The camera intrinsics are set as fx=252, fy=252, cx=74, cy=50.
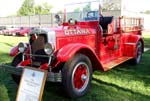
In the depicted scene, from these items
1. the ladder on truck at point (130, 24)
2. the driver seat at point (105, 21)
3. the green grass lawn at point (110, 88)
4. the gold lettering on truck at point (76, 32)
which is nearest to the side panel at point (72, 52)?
the gold lettering on truck at point (76, 32)

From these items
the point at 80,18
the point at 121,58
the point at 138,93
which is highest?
the point at 80,18

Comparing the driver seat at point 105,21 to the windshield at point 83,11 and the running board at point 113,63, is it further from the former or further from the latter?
the running board at point 113,63

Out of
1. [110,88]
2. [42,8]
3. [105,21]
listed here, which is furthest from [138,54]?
[42,8]

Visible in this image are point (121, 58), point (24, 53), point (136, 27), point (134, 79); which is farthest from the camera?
point (136, 27)

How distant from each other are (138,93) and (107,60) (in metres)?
1.88

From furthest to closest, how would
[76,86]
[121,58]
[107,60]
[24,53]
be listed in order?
[121,58], [107,60], [24,53], [76,86]

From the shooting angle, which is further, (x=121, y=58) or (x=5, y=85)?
(x=121, y=58)

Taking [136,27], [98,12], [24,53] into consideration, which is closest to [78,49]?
[24,53]

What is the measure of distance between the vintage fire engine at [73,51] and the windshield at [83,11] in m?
0.03

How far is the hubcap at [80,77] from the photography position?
17.0 ft

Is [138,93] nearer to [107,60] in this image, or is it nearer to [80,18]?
[107,60]

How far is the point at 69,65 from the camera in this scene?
495 centimetres

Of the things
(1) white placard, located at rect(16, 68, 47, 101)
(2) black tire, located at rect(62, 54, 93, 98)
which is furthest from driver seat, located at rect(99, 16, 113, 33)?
(1) white placard, located at rect(16, 68, 47, 101)

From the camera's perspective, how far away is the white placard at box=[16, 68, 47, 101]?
3781 mm
